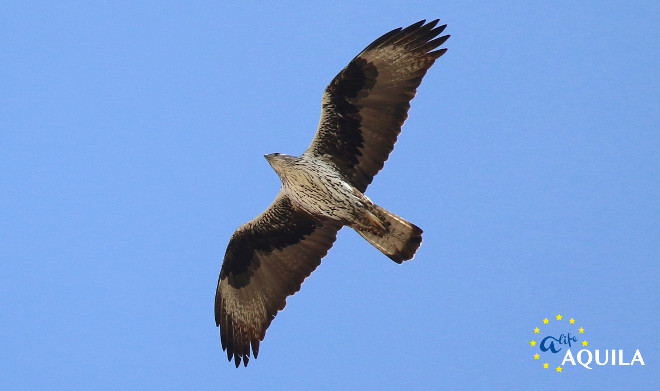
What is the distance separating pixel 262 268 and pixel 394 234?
6.44 feet

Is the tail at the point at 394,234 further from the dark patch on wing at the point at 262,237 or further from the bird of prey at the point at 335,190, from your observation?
the dark patch on wing at the point at 262,237

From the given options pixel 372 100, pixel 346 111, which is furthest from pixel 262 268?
pixel 372 100

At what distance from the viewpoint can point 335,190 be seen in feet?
39.1

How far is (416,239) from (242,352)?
2815 mm

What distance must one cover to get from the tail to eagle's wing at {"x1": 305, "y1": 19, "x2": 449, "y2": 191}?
0.50 metres

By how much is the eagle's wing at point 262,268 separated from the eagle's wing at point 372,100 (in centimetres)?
97

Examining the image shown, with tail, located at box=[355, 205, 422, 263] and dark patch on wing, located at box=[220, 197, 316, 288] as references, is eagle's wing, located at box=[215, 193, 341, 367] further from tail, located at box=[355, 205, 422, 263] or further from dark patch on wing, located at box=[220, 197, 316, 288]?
tail, located at box=[355, 205, 422, 263]

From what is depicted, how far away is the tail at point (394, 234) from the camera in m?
11.9

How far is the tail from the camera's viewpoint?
11.9 meters

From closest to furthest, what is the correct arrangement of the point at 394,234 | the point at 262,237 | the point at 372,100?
the point at 372,100 → the point at 394,234 → the point at 262,237

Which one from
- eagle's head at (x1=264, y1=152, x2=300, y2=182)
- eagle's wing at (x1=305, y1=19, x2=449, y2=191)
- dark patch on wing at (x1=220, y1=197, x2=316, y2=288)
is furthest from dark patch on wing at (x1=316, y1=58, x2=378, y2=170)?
dark patch on wing at (x1=220, y1=197, x2=316, y2=288)

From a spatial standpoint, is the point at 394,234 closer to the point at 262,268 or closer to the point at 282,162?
the point at 282,162

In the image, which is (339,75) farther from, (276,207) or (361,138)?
(276,207)

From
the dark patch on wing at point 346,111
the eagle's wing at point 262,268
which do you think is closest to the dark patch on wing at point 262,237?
the eagle's wing at point 262,268
